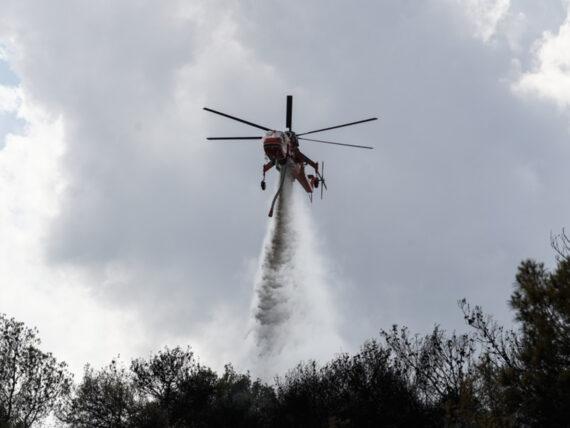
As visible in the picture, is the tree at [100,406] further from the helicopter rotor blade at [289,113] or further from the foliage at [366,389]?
the helicopter rotor blade at [289,113]

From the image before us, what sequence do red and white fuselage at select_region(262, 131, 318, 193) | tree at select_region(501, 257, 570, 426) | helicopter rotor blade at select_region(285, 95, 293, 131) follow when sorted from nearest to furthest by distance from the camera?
tree at select_region(501, 257, 570, 426)
red and white fuselage at select_region(262, 131, 318, 193)
helicopter rotor blade at select_region(285, 95, 293, 131)

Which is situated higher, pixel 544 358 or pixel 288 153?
pixel 288 153

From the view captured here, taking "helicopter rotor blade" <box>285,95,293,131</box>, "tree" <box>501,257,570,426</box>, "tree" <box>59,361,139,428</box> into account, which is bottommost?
"tree" <box>501,257,570,426</box>

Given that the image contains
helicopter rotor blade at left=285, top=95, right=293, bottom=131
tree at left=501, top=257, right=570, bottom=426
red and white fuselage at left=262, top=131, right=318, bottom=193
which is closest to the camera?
tree at left=501, top=257, right=570, bottom=426

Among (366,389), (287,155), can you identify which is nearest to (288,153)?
(287,155)

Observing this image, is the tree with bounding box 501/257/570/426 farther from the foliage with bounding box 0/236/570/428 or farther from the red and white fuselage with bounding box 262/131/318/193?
the red and white fuselage with bounding box 262/131/318/193

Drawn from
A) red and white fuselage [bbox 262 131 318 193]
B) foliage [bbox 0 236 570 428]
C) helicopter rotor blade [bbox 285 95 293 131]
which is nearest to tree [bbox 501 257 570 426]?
foliage [bbox 0 236 570 428]

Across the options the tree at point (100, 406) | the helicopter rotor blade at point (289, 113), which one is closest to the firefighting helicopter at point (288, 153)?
the helicopter rotor blade at point (289, 113)

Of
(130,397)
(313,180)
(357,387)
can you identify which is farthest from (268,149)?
(130,397)

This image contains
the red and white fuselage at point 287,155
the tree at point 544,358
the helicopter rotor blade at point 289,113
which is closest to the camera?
the tree at point 544,358

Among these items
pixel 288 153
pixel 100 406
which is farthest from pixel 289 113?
pixel 100 406

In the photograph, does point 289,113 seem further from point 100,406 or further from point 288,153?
point 100,406

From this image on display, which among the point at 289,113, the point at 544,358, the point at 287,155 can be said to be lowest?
the point at 544,358

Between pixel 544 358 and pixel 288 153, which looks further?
pixel 288 153
